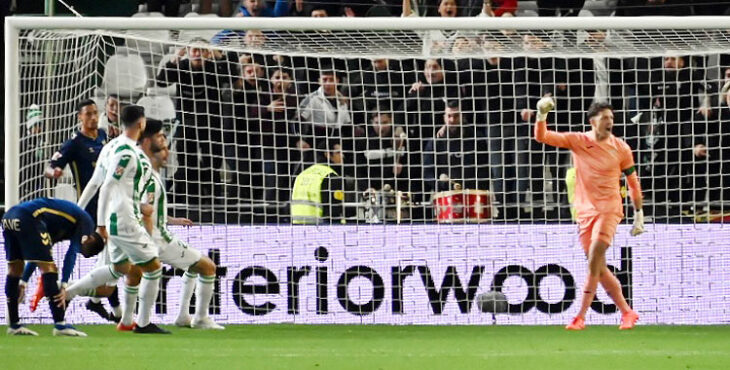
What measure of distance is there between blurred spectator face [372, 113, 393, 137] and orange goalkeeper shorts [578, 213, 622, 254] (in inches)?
106

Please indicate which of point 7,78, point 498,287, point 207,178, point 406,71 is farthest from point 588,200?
point 7,78

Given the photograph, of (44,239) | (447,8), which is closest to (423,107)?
(447,8)

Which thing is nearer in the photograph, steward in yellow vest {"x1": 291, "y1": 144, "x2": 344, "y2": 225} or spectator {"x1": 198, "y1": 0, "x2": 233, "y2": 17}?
steward in yellow vest {"x1": 291, "y1": 144, "x2": 344, "y2": 225}

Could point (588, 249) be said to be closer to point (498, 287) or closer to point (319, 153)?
point (498, 287)

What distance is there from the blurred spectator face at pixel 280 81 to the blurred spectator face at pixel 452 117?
154 centimetres

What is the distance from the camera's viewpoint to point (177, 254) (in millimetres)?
12094

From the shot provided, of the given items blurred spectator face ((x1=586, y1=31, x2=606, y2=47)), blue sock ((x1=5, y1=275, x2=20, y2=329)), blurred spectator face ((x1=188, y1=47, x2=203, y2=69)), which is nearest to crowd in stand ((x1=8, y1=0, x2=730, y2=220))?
blurred spectator face ((x1=188, y1=47, x2=203, y2=69))

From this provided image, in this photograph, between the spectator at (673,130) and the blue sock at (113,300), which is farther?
the spectator at (673,130)

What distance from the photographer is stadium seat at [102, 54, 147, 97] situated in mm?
14289

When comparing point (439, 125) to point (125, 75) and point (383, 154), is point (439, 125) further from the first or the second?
point (125, 75)

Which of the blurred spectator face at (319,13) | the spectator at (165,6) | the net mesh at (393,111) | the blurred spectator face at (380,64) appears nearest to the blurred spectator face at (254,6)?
the blurred spectator face at (319,13)

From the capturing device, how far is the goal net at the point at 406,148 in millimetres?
13727

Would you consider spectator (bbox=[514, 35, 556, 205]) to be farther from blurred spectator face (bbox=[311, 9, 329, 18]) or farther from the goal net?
blurred spectator face (bbox=[311, 9, 329, 18])

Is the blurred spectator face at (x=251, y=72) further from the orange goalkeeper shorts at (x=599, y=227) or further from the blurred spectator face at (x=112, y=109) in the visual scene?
the orange goalkeeper shorts at (x=599, y=227)
